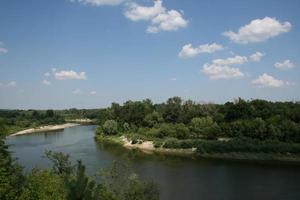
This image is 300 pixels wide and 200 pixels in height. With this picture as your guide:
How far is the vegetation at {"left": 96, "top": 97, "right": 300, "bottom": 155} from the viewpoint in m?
55.8

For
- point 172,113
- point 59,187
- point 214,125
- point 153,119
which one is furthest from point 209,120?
point 59,187

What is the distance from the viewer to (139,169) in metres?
44.7

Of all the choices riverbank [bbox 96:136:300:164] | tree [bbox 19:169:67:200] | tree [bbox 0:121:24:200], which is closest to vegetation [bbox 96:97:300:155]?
riverbank [bbox 96:136:300:164]

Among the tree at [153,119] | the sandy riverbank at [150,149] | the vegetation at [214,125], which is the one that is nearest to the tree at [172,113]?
the vegetation at [214,125]

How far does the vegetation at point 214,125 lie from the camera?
55781mm

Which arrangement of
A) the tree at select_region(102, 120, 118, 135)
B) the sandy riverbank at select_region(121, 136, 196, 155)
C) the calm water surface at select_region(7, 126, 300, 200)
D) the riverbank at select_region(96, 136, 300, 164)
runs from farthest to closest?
the tree at select_region(102, 120, 118, 135)
the sandy riverbank at select_region(121, 136, 196, 155)
the riverbank at select_region(96, 136, 300, 164)
the calm water surface at select_region(7, 126, 300, 200)

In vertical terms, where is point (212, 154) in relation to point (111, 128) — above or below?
below

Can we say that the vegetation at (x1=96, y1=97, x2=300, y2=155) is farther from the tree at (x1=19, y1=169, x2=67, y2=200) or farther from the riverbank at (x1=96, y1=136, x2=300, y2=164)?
the tree at (x1=19, y1=169, x2=67, y2=200)

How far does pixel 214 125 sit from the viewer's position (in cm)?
6556

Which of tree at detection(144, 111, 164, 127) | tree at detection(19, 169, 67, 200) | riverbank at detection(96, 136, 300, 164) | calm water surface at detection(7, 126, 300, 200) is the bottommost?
calm water surface at detection(7, 126, 300, 200)

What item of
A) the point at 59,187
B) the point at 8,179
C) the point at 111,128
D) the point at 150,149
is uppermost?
the point at 8,179

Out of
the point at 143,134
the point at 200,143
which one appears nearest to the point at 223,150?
the point at 200,143

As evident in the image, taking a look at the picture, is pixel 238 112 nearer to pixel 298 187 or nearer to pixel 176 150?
pixel 176 150

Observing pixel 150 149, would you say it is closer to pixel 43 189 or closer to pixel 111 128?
pixel 111 128
